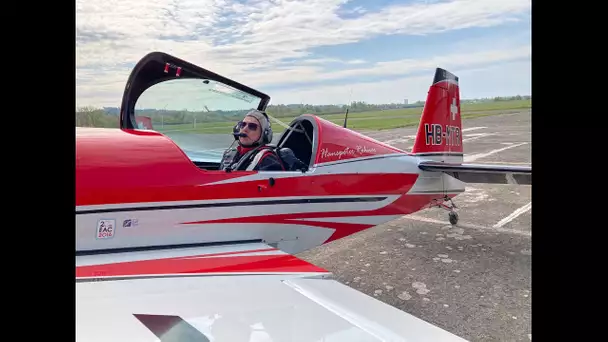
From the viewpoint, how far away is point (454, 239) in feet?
14.7

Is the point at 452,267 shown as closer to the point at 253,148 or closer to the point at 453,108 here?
the point at 453,108

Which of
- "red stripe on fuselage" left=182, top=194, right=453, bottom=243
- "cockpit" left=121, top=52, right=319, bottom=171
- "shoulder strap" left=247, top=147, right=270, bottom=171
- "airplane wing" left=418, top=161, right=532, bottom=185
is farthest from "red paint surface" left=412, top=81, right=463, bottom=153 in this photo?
"shoulder strap" left=247, top=147, right=270, bottom=171

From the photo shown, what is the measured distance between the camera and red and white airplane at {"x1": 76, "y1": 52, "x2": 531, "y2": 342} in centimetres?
161

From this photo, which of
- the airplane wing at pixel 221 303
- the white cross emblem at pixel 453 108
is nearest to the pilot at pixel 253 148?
the airplane wing at pixel 221 303

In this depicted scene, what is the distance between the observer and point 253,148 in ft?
9.45

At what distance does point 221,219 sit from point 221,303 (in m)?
0.83

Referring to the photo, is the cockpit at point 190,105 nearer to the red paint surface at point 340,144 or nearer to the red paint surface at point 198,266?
the red paint surface at point 340,144

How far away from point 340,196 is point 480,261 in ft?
5.56

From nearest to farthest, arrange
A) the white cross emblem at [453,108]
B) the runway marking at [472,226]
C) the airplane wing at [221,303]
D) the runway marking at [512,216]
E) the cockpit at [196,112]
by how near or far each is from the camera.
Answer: the airplane wing at [221,303]
the cockpit at [196,112]
the white cross emblem at [453,108]
the runway marking at [472,226]
the runway marking at [512,216]

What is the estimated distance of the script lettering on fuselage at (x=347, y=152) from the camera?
303cm

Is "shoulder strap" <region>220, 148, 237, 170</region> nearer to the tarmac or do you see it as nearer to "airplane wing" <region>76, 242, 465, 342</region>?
"airplane wing" <region>76, 242, 465, 342</region>

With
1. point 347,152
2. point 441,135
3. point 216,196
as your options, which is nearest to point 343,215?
point 347,152

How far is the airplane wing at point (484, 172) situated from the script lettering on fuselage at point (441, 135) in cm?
49
